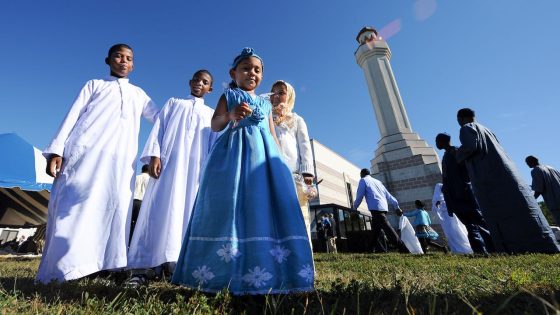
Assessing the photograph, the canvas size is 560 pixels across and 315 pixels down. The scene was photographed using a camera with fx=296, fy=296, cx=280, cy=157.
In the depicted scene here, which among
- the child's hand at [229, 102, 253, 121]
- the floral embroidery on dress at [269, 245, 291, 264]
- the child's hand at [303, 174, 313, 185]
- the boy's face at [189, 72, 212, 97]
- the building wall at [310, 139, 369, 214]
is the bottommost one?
the floral embroidery on dress at [269, 245, 291, 264]

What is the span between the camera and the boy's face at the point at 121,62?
12.1 feet

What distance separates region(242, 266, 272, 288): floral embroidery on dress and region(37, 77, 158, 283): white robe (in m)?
1.94

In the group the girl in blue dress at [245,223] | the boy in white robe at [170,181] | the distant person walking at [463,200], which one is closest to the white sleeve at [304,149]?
the girl in blue dress at [245,223]

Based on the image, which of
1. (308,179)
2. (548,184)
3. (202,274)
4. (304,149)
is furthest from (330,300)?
(548,184)

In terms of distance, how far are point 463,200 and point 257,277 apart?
18.7 ft

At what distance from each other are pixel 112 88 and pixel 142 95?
373 mm

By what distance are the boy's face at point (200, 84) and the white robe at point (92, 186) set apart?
90cm

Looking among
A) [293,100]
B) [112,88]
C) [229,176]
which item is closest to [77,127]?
[112,88]

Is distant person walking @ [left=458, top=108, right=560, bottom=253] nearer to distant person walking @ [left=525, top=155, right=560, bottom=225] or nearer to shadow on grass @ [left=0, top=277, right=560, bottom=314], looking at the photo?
shadow on grass @ [left=0, top=277, right=560, bottom=314]

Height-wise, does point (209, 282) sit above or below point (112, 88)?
below

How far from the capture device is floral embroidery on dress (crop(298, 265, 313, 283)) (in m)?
1.81

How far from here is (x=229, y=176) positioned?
2.03 metres

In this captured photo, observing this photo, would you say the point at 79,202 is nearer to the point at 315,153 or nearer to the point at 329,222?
the point at 329,222

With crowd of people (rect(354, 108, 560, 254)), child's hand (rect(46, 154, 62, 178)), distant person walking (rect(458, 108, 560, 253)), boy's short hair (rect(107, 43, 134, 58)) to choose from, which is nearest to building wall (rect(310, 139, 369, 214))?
crowd of people (rect(354, 108, 560, 254))
